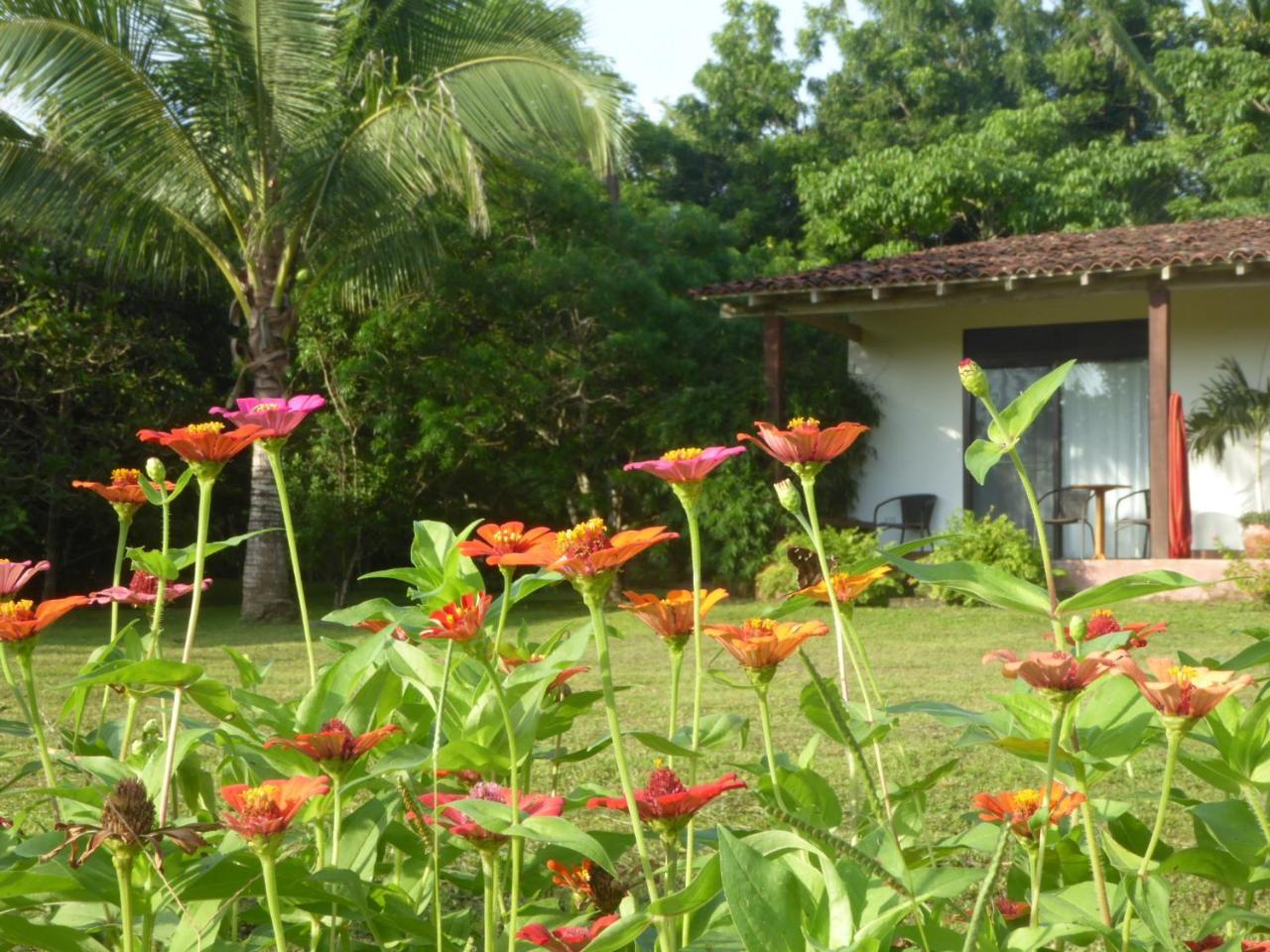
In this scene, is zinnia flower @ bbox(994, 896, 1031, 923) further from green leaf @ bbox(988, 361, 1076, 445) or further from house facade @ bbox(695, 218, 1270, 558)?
house facade @ bbox(695, 218, 1270, 558)

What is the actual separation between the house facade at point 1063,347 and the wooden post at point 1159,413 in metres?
0.01

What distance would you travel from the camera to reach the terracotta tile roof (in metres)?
10.4

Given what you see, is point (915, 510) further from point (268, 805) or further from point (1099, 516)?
point (268, 805)

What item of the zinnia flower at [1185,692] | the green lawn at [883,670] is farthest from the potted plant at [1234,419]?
the zinnia flower at [1185,692]

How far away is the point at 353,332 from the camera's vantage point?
40.0 ft

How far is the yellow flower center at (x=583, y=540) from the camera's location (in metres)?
1.04

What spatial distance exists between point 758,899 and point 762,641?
11.2 inches

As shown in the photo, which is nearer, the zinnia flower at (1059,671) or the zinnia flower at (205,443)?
the zinnia flower at (1059,671)

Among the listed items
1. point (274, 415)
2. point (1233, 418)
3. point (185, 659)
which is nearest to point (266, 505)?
point (1233, 418)

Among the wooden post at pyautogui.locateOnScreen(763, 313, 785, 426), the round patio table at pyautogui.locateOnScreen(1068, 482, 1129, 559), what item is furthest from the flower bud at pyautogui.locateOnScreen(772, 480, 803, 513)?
the wooden post at pyautogui.locateOnScreen(763, 313, 785, 426)

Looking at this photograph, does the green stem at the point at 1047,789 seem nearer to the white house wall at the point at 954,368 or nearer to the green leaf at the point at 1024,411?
the green leaf at the point at 1024,411

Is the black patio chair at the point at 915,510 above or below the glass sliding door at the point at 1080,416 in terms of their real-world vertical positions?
below

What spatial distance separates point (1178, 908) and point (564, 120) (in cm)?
837

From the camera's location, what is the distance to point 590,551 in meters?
1.04
